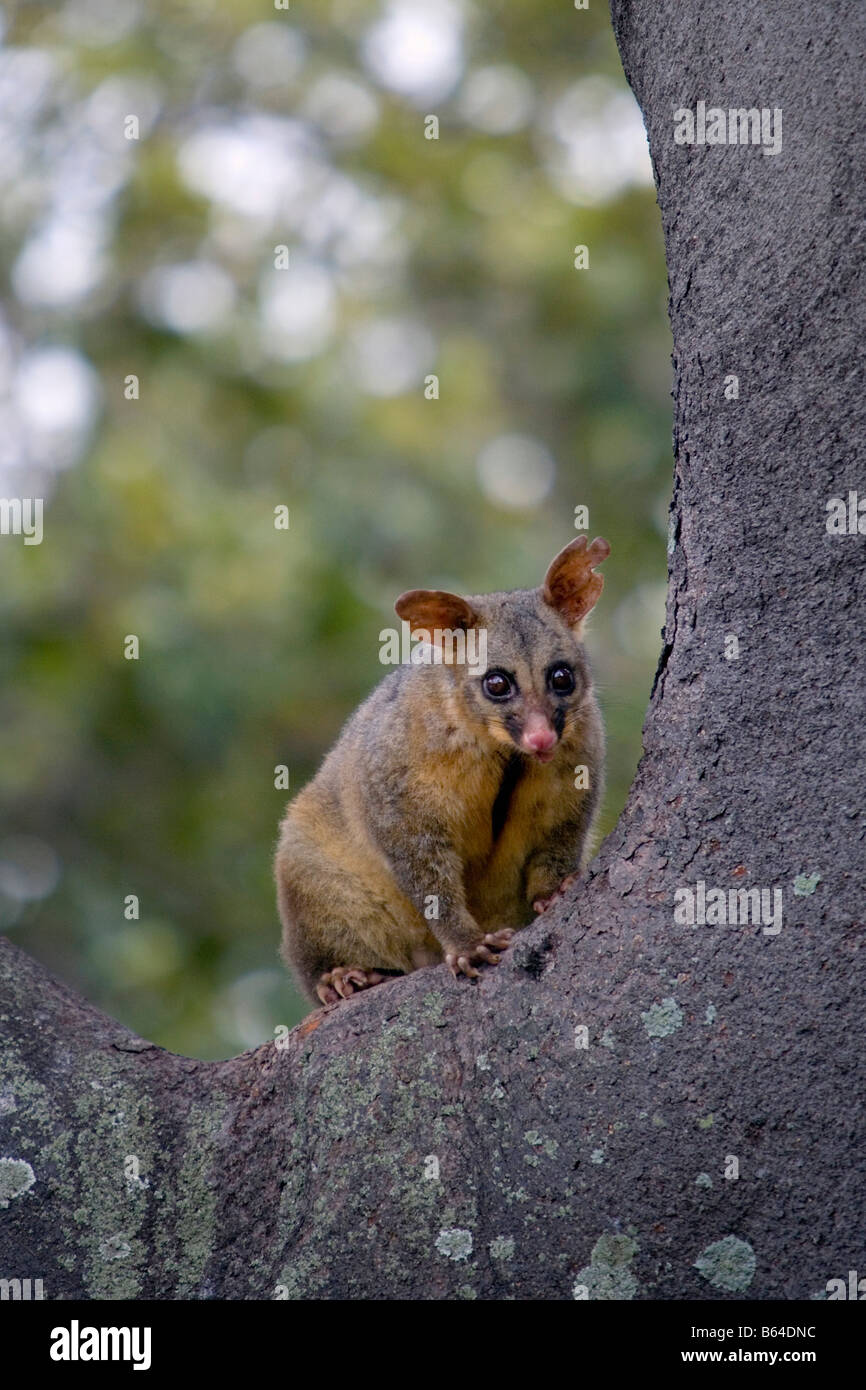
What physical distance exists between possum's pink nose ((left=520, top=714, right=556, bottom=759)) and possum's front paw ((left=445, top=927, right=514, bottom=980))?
61 cm

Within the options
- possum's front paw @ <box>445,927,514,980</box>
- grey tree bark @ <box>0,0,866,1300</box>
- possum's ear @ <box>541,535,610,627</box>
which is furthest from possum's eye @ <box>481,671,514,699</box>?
grey tree bark @ <box>0,0,866,1300</box>

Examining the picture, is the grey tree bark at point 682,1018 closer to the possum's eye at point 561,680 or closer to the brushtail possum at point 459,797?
the brushtail possum at point 459,797

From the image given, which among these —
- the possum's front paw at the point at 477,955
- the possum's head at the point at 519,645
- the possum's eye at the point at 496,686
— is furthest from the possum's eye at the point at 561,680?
the possum's front paw at the point at 477,955

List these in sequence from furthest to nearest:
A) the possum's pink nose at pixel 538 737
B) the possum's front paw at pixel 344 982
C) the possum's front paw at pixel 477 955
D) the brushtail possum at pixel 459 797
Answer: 1. the possum's front paw at pixel 344 982
2. the brushtail possum at pixel 459 797
3. the possum's pink nose at pixel 538 737
4. the possum's front paw at pixel 477 955

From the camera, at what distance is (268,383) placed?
12188 mm

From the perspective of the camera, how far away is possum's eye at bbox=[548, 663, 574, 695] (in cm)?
541

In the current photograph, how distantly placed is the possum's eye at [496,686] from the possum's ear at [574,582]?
461mm

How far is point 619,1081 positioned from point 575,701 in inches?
84.6

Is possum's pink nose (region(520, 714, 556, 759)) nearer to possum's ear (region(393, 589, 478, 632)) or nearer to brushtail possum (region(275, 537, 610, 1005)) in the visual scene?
brushtail possum (region(275, 537, 610, 1005))

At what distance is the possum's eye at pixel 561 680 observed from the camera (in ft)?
17.7

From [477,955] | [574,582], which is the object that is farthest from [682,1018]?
[574,582]

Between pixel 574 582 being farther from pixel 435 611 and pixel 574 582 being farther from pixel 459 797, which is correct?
pixel 459 797

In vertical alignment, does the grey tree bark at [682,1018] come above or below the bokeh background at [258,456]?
below
